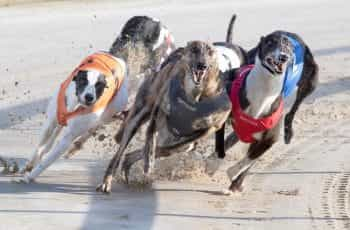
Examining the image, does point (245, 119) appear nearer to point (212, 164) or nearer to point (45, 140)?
point (212, 164)

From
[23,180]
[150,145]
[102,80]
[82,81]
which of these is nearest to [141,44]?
[102,80]

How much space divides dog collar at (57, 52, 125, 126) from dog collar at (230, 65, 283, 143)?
2.29 ft

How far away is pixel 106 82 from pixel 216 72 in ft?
2.31

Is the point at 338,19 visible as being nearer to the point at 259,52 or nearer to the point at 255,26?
the point at 255,26

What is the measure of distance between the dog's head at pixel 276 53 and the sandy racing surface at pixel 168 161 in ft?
2.61

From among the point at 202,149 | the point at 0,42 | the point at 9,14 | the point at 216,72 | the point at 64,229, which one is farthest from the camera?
the point at 9,14

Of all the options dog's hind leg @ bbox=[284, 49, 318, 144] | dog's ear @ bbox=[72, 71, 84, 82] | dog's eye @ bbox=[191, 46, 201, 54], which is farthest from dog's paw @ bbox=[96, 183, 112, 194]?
dog's hind leg @ bbox=[284, 49, 318, 144]

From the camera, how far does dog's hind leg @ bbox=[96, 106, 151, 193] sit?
666 centimetres

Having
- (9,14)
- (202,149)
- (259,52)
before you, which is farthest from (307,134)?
(9,14)

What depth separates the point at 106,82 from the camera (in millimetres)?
6695

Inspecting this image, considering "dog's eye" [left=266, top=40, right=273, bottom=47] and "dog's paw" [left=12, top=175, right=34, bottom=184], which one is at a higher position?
"dog's eye" [left=266, top=40, right=273, bottom=47]

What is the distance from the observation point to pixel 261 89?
6.59 meters

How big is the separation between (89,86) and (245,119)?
2.99ft

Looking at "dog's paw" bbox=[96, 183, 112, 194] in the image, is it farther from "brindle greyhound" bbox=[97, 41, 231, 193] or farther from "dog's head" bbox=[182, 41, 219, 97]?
"dog's head" bbox=[182, 41, 219, 97]
